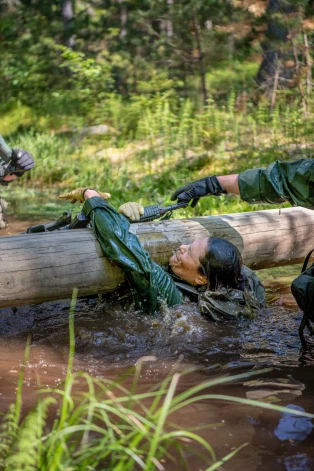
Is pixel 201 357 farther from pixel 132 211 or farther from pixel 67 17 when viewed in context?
pixel 67 17

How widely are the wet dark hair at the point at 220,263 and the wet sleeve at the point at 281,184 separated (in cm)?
40

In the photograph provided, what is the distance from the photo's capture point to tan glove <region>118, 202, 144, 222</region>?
4578 mm

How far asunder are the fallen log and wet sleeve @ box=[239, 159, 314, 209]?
21.3 inches

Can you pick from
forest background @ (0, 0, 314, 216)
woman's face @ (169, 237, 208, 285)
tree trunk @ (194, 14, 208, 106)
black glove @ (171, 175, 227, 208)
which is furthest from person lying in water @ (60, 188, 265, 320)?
tree trunk @ (194, 14, 208, 106)

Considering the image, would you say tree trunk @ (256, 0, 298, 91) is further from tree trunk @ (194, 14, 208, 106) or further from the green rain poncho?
the green rain poncho

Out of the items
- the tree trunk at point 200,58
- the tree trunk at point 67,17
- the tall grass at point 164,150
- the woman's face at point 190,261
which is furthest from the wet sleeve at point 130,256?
the tree trunk at point 67,17

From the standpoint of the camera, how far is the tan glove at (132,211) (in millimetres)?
4578

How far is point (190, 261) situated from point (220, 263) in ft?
0.76

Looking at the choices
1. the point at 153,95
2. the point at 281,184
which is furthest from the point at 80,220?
the point at 153,95

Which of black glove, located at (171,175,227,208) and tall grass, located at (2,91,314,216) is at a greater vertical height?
black glove, located at (171,175,227,208)

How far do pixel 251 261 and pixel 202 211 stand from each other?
9.00 feet

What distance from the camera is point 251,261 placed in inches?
199

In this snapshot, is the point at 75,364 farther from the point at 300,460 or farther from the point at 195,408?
the point at 300,460

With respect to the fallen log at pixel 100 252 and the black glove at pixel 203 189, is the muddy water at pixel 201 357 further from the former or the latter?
the black glove at pixel 203 189
